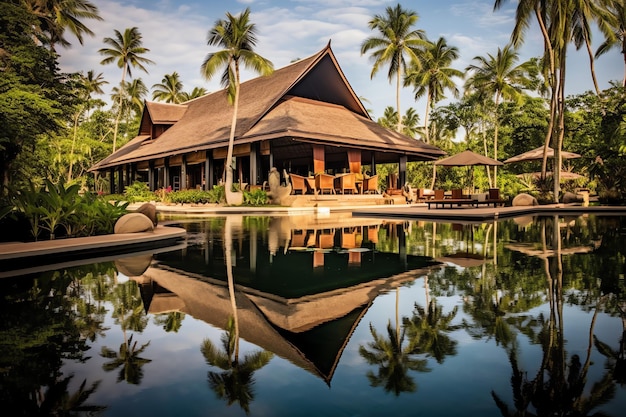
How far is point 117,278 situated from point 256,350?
11.1 ft

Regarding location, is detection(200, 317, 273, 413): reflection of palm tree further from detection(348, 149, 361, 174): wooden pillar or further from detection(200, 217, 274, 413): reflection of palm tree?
detection(348, 149, 361, 174): wooden pillar

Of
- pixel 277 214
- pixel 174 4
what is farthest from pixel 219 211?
pixel 174 4

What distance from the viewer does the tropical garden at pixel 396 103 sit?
17.0 meters

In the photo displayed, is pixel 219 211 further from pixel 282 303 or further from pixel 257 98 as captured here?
pixel 282 303

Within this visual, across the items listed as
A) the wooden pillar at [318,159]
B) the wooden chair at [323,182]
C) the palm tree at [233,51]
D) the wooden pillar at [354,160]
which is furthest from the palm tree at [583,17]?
the palm tree at [233,51]

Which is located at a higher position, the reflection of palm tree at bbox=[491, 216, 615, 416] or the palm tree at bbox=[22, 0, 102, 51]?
the palm tree at bbox=[22, 0, 102, 51]

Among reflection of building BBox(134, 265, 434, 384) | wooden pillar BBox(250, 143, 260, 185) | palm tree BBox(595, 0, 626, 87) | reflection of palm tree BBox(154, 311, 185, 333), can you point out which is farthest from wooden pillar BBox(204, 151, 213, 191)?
palm tree BBox(595, 0, 626, 87)

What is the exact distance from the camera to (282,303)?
4.32 metres

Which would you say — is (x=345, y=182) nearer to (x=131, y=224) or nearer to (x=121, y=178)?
(x=131, y=224)

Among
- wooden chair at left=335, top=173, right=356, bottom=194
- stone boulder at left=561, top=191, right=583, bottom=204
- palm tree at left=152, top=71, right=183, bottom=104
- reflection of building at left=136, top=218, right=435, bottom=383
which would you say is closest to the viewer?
reflection of building at left=136, top=218, right=435, bottom=383

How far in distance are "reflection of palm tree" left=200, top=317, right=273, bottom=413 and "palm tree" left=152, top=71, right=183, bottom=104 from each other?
2409 inches

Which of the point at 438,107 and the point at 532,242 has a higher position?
the point at 438,107

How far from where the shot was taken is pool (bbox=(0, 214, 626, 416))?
7.76ft

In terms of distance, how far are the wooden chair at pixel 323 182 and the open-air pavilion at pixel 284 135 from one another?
0.94 meters
